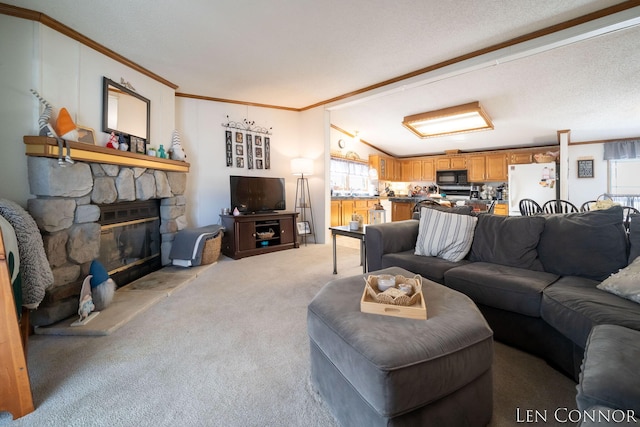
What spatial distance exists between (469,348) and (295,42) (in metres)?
3.03

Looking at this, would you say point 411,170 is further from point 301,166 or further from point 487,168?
point 301,166

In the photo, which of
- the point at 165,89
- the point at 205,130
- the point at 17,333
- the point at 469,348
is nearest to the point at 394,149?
the point at 205,130

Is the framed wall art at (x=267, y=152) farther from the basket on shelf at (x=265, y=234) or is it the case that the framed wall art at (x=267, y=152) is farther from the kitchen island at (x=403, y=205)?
the kitchen island at (x=403, y=205)

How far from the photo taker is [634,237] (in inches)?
62.3

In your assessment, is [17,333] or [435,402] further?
[17,333]

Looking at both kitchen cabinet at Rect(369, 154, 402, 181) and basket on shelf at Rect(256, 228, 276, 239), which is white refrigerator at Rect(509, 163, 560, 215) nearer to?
kitchen cabinet at Rect(369, 154, 402, 181)

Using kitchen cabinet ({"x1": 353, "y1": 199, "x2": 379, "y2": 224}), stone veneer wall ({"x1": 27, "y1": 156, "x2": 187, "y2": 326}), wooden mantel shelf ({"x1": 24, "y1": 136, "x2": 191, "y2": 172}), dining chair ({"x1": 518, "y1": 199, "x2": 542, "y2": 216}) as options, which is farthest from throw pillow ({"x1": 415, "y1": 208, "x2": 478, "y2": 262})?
kitchen cabinet ({"x1": 353, "y1": 199, "x2": 379, "y2": 224})

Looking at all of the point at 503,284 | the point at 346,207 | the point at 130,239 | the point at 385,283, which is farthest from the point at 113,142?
the point at 346,207

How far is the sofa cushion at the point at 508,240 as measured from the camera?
1931 mm

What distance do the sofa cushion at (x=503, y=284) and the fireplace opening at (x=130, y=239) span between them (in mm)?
3100

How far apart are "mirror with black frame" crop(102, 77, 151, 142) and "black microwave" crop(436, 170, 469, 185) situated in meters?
6.36

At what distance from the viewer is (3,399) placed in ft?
3.76

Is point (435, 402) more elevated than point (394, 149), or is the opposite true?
point (394, 149)

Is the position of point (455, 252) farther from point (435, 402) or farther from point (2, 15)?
point (2, 15)
